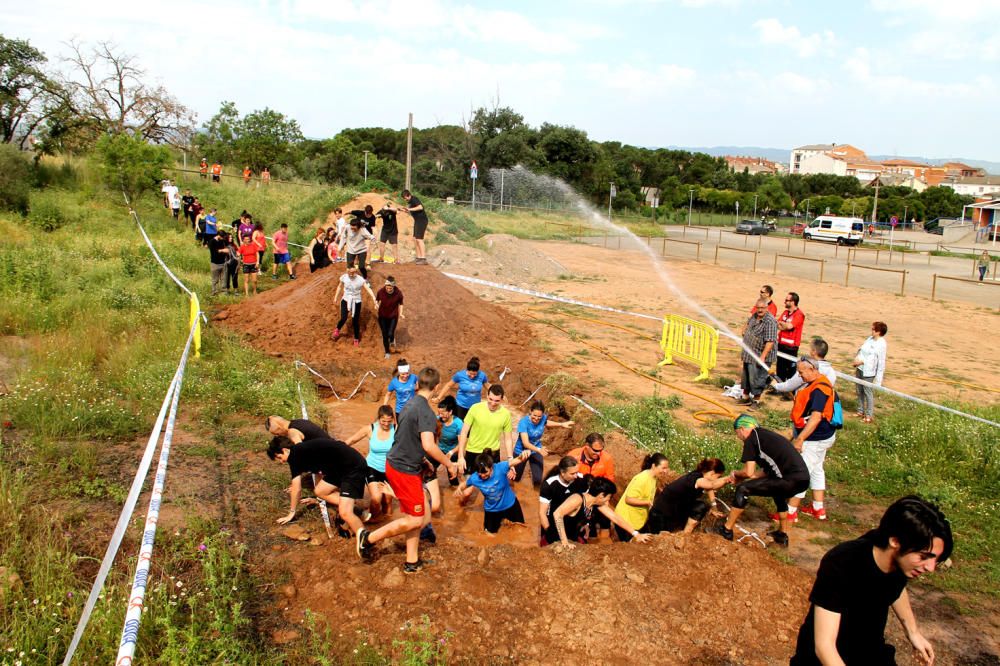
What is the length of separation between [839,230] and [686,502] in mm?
48138

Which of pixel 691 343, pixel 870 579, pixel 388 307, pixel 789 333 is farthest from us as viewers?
pixel 691 343

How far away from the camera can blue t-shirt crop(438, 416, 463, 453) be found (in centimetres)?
837

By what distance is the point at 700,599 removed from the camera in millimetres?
5570

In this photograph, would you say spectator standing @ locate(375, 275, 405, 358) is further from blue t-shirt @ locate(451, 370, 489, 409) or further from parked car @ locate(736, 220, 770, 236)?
parked car @ locate(736, 220, 770, 236)

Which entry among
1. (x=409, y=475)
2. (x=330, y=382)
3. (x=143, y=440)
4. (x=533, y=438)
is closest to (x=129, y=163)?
(x=330, y=382)

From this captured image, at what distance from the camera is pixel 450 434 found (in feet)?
27.6

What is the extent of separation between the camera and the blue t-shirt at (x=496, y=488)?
7062 millimetres

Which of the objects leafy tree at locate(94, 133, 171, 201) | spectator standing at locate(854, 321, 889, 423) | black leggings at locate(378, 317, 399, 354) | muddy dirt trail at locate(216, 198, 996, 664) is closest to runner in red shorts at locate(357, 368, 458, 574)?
muddy dirt trail at locate(216, 198, 996, 664)

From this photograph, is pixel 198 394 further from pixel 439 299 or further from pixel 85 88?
pixel 85 88

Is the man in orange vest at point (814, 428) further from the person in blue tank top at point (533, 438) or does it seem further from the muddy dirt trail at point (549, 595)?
the person in blue tank top at point (533, 438)

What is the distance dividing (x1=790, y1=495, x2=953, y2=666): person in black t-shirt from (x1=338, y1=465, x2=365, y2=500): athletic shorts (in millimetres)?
4142

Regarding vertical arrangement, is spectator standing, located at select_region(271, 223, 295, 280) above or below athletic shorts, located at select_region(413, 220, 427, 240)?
below

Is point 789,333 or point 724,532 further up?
point 789,333

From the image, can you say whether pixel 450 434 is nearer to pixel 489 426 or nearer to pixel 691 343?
pixel 489 426
